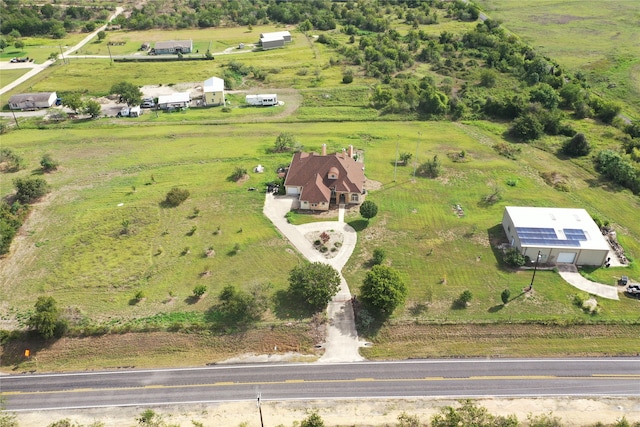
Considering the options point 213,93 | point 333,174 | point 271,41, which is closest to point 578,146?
point 333,174

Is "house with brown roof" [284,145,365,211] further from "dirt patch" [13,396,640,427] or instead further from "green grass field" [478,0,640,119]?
"green grass field" [478,0,640,119]

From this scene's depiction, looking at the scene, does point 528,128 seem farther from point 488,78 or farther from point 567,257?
point 567,257

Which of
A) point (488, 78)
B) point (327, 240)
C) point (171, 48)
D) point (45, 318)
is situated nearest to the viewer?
point (45, 318)

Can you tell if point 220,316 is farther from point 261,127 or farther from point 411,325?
point 261,127

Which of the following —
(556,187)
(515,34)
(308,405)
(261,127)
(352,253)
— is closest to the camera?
(308,405)

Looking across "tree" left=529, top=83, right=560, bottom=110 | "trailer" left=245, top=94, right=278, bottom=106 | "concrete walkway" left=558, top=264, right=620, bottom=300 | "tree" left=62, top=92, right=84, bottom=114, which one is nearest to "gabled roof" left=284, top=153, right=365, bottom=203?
"concrete walkway" left=558, top=264, right=620, bottom=300

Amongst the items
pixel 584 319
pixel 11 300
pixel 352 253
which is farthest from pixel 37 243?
pixel 584 319
